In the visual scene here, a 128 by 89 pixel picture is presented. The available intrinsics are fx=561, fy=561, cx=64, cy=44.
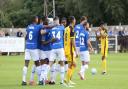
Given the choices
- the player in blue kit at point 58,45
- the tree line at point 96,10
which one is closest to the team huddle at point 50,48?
the player in blue kit at point 58,45

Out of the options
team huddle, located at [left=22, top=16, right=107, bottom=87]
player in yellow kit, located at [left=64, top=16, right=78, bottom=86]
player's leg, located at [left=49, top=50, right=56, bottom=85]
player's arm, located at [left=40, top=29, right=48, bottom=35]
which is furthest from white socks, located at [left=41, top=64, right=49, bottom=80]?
player's arm, located at [left=40, top=29, right=48, bottom=35]

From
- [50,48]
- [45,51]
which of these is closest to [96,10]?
[50,48]

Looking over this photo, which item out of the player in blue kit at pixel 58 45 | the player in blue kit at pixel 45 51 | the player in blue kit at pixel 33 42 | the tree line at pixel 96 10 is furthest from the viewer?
the tree line at pixel 96 10

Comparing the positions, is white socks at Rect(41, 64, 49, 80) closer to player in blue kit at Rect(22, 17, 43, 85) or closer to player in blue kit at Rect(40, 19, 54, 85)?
player in blue kit at Rect(40, 19, 54, 85)

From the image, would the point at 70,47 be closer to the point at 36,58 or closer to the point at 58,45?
the point at 58,45

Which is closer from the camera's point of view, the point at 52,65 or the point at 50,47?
the point at 50,47

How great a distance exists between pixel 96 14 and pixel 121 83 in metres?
60.3

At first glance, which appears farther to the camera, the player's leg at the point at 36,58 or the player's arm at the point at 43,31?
the player's leg at the point at 36,58

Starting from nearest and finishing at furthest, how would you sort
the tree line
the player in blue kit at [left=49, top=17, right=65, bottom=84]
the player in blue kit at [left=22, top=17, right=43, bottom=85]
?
the player in blue kit at [left=49, top=17, right=65, bottom=84] < the player in blue kit at [left=22, top=17, right=43, bottom=85] < the tree line

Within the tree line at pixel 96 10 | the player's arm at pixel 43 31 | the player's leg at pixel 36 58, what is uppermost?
the tree line at pixel 96 10

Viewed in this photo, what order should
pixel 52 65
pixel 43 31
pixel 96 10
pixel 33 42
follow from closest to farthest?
1. pixel 43 31
2. pixel 33 42
3. pixel 52 65
4. pixel 96 10

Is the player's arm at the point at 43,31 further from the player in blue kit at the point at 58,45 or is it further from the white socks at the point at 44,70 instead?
the white socks at the point at 44,70

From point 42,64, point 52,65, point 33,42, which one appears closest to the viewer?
point 42,64

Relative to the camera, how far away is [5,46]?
49750mm
